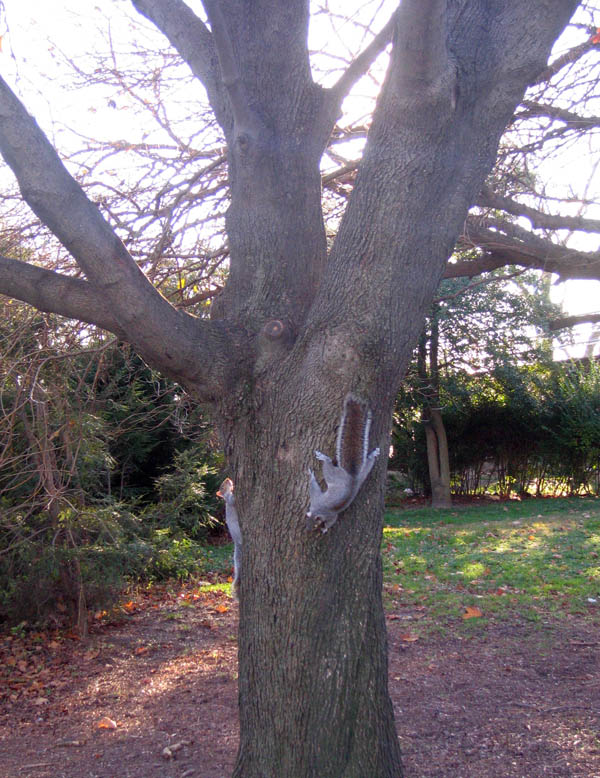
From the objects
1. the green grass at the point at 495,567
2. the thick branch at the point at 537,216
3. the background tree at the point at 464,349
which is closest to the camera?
the green grass at the point at 495,567

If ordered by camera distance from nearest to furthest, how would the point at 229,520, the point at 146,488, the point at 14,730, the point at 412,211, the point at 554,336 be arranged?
1. the point at 412,211
2. the point at 229,520
3. the point at 14,730
4. the point at 146,488
5. the point at 554,336

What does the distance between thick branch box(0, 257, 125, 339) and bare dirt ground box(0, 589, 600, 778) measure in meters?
2.54

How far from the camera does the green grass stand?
6.76 metres

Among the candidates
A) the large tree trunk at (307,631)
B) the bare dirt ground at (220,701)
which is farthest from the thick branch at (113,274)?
the bare dirt ground at (220,701)

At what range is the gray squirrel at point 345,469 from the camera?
291 centimetres

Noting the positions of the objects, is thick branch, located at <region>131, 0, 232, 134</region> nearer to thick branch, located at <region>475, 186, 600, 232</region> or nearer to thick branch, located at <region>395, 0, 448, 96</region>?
thick branch, located at <region>395, 0, 448, 96</region>

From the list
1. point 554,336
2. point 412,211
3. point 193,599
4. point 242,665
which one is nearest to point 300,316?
point 412,211

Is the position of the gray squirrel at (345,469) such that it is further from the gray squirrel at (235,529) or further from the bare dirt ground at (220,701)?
the bare dirt ground at (220,701)

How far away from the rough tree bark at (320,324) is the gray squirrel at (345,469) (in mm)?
57

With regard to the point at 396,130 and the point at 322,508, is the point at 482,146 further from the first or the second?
the point at 322,508

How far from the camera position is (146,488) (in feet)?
37.1

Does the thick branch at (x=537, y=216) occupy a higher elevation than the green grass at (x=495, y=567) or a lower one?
higher

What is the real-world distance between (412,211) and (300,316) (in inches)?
29.3

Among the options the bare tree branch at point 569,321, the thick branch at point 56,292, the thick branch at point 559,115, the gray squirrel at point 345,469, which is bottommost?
the gray squirrel at point 345,469
